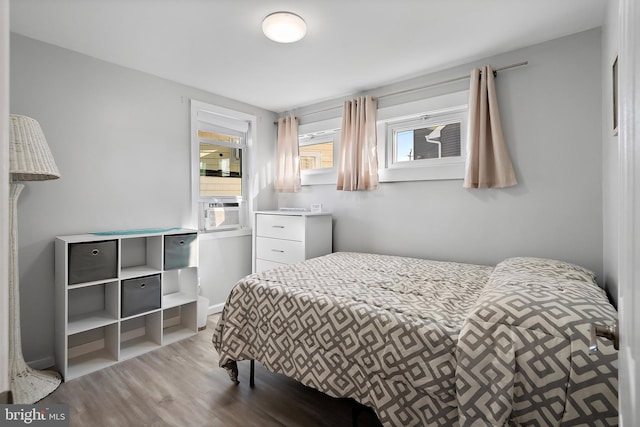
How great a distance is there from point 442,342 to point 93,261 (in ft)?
7.98

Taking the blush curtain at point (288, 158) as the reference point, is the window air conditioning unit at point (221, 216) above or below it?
below

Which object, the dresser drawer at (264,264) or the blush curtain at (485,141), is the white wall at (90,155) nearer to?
the dresser drawer at (264,264)

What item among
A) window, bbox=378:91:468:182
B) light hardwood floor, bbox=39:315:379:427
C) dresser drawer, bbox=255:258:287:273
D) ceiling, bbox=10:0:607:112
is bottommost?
light hardwood floor, bbox=39:315:379:427

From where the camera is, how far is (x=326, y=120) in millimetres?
3670

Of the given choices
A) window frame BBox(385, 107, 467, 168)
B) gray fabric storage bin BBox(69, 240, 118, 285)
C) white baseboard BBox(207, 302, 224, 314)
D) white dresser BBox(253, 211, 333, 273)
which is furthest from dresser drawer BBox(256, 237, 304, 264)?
gray fabric storage bin BBox(69, 240, 118, 285)

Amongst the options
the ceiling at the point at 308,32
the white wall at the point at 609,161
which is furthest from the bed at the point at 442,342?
the ceiling at the point at 308,32

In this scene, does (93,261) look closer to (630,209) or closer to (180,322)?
(180,322)

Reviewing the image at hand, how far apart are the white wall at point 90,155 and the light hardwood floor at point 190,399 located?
26.4 inches

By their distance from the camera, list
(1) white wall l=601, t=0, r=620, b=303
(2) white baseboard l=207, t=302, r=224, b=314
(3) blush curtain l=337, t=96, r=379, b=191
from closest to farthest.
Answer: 1. (1) white wall l=601, t=0, r=620, b=303
2. (3) blush curtain l=337, t=96, r=379, b=191
3. (2) white baseboard l=207, t=302, r=224, b=314

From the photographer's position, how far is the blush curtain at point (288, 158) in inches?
152

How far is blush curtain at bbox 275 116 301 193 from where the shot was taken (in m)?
3.87

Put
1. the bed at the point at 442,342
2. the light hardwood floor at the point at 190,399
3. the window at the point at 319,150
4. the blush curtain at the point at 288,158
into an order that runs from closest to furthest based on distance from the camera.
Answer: the bed at the point at 442,342 → the light hardwood floor at the point at 190,399 → the window at the point at 319,150 → the blush curtain at the point at 288,158

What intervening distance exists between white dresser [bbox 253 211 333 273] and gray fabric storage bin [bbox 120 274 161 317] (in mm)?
1154

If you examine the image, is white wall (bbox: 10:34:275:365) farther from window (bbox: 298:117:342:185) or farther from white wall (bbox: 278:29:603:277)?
white wall (bbox: 278:29:603:277)
